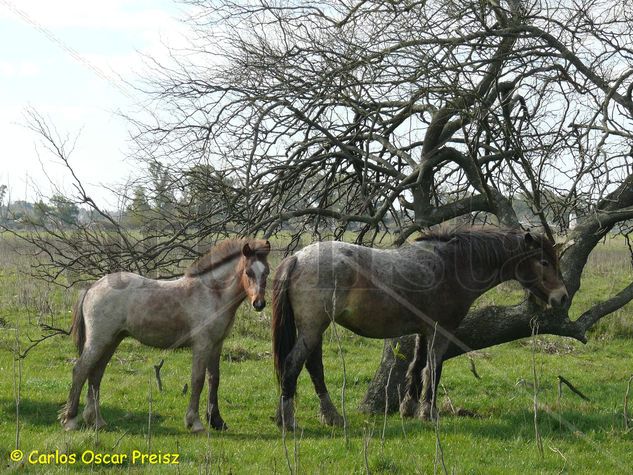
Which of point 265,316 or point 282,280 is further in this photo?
point 265,316

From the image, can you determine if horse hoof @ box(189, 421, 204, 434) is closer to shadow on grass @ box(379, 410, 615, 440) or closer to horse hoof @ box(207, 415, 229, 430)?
horse hoof @ box(207, 415, 229, 430)

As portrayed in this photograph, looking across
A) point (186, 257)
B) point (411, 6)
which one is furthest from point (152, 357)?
point (411, 6)

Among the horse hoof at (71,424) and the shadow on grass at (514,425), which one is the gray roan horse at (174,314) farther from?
the shadow on grass at (514,425)

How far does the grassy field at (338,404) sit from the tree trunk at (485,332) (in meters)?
0.51

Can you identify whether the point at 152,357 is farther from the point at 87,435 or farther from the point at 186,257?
the point at 87,435

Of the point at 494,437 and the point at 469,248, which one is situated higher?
the point at 469,248

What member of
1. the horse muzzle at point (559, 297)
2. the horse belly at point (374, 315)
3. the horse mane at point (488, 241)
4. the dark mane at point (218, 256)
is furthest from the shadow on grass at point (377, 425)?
the horse mane at point (488, 241)

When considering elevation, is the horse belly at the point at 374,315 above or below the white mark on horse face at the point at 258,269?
below

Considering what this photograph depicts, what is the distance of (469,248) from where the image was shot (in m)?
8.07

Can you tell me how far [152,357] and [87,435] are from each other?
5571mm

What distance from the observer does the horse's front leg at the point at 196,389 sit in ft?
23.7

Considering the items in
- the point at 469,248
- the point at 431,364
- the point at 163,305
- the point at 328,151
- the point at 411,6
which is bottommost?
the point at 431,364

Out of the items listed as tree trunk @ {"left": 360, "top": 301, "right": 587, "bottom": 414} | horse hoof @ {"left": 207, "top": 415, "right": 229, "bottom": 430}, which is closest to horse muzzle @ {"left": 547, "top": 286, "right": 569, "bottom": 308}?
tree trunk @ {"left": 360, "top": 301, "right": 587, "bottom": 414}

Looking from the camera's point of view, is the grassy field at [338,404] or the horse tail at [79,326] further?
the horse tail at [79,326]
